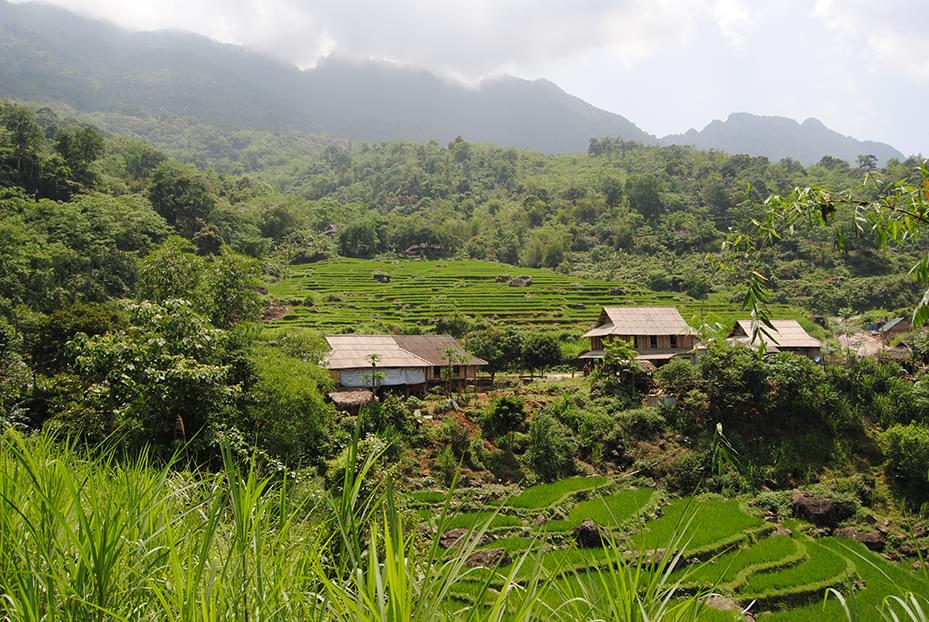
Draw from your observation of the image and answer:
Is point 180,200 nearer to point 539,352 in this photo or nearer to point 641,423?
point 539,352

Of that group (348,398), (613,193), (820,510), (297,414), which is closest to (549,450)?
(348,398)

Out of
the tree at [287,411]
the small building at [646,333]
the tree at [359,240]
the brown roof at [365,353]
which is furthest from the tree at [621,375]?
the tree at [359,240]

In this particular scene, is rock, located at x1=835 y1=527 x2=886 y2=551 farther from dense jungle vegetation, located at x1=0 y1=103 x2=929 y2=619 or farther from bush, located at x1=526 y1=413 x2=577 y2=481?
bush, located at x1=526 y1=413 x2=577 y2=481

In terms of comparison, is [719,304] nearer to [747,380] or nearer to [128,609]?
[747,380]

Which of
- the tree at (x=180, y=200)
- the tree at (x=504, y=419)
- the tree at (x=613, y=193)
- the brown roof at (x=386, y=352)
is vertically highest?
the tree at (x=613, y=193)

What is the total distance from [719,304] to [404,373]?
36.4 m

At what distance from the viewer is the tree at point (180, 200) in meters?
58.0

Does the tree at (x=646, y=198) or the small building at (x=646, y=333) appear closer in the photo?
the small building at (x=646, y=333)

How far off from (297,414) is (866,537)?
54.7 feet

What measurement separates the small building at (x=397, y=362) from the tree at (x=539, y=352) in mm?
2952

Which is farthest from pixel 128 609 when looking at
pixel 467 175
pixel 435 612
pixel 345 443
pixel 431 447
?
pixel 467 175

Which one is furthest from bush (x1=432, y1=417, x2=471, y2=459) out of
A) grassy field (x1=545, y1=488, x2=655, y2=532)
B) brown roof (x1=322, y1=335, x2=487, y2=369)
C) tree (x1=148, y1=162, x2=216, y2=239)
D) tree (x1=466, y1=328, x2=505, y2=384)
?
tree (x1=148, y1=162, x2=216, y2=239)

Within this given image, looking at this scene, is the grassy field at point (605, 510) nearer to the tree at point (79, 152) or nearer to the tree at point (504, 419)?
the tree at point (504, 419)

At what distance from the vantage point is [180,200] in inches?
2312
